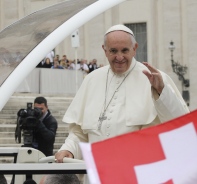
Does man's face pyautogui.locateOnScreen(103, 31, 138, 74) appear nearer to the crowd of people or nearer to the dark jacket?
the dark jacket

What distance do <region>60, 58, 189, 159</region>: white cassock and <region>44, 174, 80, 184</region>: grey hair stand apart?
105 cm

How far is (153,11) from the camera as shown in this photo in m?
34.2

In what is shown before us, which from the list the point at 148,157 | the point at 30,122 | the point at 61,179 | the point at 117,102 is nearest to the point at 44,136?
the point at 30,122

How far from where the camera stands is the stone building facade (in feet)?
104

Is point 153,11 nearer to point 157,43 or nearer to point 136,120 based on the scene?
point 157,43

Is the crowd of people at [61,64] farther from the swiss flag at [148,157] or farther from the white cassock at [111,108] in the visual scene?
the swiss flag at [148,157]

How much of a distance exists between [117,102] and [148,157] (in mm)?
2357

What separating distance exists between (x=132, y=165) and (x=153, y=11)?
104 ft

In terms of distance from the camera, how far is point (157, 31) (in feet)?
111

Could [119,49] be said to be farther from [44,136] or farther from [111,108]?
[44,136]

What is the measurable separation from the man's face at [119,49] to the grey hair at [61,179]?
1147 millimetres

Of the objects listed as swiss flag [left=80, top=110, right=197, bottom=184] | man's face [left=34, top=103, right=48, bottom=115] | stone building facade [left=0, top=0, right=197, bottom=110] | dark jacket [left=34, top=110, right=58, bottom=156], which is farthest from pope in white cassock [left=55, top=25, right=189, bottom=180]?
stone building facade [left=0, top=0, right=197, bottom=110]

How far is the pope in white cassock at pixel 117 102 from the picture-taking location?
4848mm

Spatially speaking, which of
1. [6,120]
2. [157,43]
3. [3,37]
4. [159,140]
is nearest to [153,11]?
[157,43]
